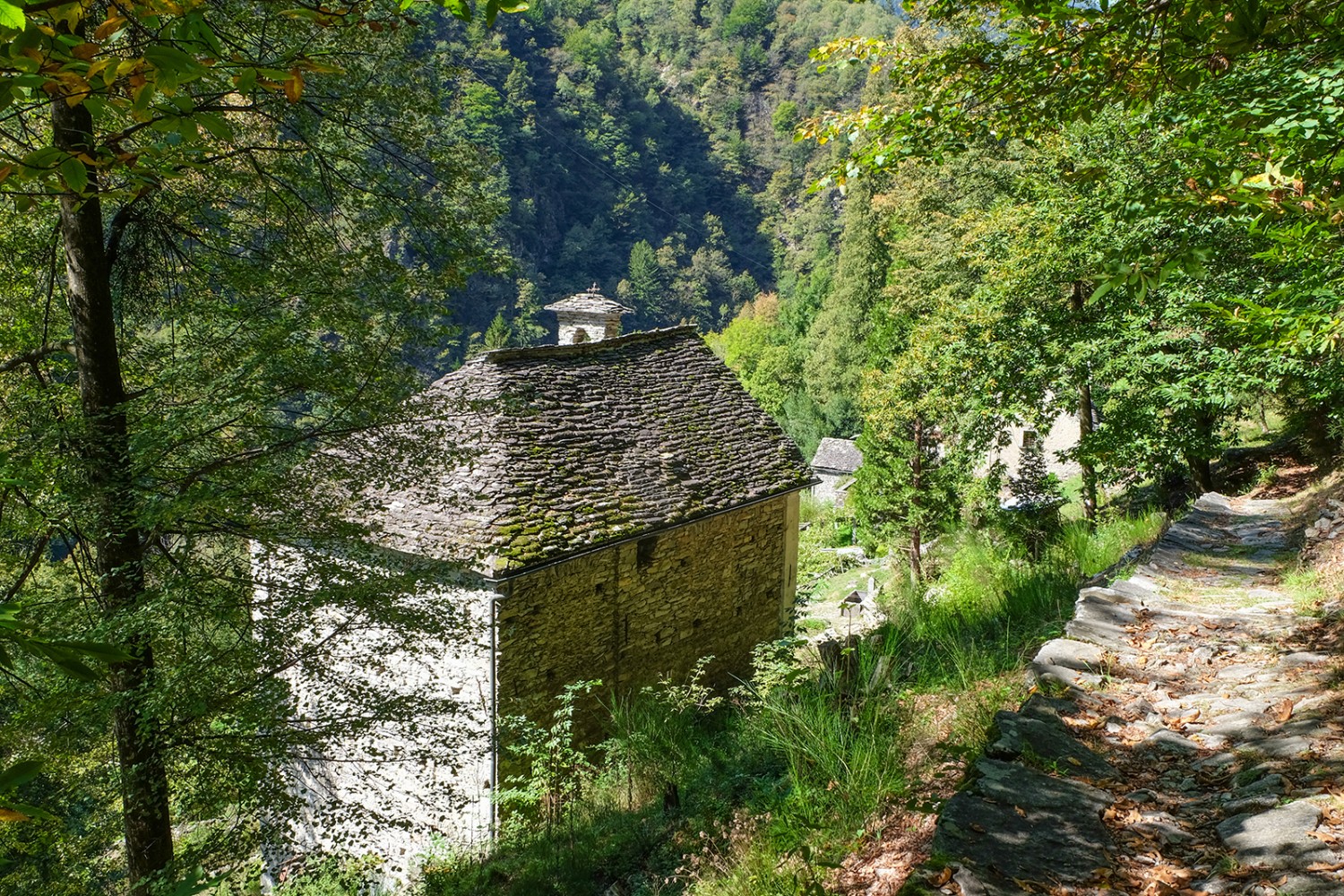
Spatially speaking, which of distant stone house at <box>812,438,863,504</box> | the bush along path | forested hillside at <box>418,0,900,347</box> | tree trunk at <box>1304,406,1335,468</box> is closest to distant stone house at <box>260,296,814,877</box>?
the bush along path

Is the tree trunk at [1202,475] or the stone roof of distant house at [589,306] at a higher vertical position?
the stone roof of distant house at [589,306]

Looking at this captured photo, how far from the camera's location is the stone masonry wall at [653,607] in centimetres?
868

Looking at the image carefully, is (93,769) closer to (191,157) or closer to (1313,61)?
(191,157)

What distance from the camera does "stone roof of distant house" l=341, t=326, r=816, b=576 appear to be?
8.54m

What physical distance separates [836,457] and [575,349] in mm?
30655

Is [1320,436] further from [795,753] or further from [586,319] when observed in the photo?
[586,319]

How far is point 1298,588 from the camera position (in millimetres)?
4949

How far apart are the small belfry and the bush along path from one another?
11699 millimetres

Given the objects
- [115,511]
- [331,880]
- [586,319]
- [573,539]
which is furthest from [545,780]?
[586,319]

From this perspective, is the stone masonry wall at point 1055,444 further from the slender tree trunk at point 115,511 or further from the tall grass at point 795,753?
the slender tree trunk at point 115,511

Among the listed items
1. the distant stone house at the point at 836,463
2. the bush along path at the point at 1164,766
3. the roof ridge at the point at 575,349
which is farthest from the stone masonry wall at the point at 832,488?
the bush along path at the point at 1164,766

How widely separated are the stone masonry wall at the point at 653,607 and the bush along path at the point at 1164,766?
5.68 metres

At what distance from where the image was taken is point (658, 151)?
89.4m

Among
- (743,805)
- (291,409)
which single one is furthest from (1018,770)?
(291,409)
